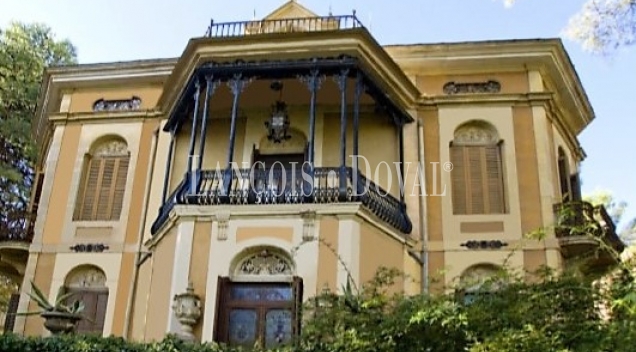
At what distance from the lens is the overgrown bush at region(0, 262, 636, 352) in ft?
23.9

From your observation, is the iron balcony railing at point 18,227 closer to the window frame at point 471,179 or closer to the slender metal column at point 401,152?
the slender metal column at point 401,152

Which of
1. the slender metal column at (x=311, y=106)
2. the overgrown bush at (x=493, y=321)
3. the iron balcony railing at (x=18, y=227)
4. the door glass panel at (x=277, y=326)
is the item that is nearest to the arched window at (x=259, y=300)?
the door glass panel at (x=277, y=326)

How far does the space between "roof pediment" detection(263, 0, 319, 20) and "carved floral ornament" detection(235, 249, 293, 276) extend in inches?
288

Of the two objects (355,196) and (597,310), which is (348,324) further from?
(355,196)

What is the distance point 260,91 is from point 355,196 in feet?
13.2

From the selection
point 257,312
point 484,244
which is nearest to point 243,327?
point 257,312

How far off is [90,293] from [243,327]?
16.1ft

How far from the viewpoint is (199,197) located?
13.2 metres

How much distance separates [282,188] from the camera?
13203 millimetres

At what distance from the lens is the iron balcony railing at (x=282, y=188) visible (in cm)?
1292

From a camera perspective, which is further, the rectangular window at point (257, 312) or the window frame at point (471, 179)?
the window frame at point (471, 179)

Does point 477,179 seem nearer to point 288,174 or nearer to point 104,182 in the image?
point 288,174

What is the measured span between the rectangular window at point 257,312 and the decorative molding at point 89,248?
178 inches

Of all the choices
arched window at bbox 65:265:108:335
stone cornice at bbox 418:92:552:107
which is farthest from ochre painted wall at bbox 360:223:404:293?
arched window at bbox 65:265:108:335
